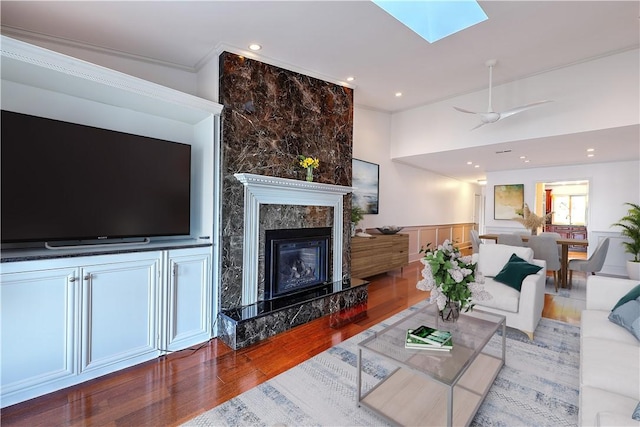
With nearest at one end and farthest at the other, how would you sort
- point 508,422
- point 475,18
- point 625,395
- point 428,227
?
1. point 625,395
2. point 508,422
3. point 475,18
4. point 428,227

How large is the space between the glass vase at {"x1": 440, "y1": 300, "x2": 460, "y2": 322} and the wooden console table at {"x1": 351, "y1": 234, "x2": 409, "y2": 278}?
7.75 ft

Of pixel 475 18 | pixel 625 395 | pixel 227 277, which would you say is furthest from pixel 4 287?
pixel 475 18

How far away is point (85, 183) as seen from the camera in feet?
7.33

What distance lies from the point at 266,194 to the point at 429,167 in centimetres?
505

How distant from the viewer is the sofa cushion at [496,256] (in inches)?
135

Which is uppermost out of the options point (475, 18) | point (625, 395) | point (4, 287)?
point (475, 18)

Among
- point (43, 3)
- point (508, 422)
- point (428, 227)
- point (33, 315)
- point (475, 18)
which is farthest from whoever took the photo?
point (428, 227)

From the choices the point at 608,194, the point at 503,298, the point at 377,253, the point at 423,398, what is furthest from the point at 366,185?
the point at 608,194

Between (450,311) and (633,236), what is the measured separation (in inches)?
219

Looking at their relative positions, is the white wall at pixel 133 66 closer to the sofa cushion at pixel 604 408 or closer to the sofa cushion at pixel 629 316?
the sofa cushion at pixel 604 408

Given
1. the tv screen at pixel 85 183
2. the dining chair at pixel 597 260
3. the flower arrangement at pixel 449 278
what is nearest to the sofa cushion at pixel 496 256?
the flower arrangement at pixel 449 278

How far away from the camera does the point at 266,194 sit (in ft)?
10.3

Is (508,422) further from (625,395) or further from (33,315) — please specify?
(33,315)

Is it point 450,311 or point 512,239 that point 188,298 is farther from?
point 512,239
